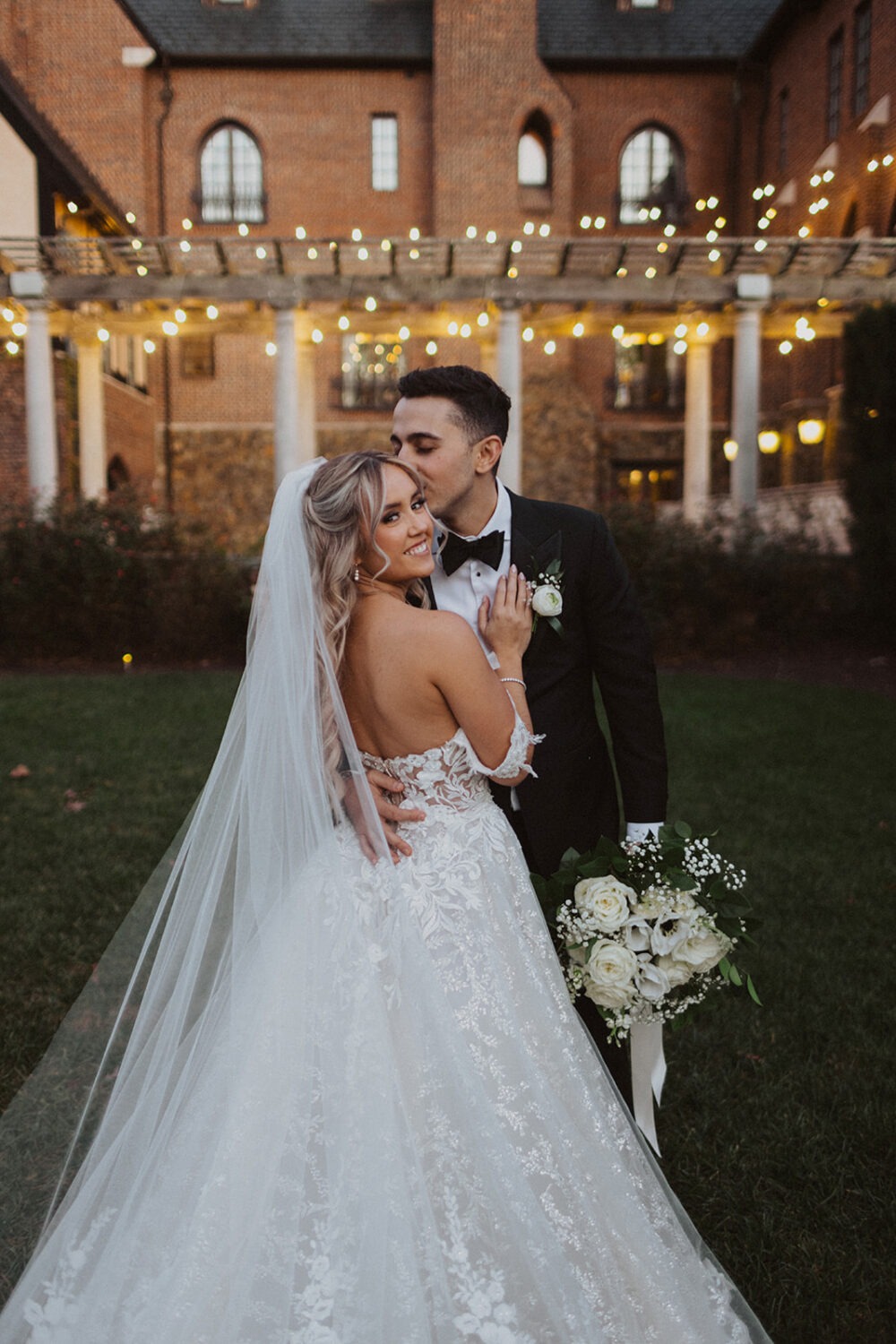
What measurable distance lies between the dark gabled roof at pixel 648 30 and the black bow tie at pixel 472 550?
24807mm

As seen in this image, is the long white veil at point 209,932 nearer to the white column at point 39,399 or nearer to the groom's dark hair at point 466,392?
the groom's dark hair at point 466,392

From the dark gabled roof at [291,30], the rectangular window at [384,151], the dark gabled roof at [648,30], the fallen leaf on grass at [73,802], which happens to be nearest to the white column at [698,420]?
the rectangular window at [384,151]

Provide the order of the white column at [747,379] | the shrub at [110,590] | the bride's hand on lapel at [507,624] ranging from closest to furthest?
the bride's hand on lapel at [507,624] → the shrub at [110,590] → the white column at [747,379]

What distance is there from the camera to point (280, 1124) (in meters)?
2.17

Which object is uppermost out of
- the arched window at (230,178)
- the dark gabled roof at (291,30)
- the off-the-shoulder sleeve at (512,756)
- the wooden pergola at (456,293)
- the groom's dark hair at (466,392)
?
the dark gabled roof at (291,30)

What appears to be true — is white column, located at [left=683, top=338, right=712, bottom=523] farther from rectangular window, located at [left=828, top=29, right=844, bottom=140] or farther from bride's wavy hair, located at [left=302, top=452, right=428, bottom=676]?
bride's wavy hair, located at [left=302, top=452, right=428, bottom=676]

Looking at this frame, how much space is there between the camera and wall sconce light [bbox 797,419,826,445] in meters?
21.0

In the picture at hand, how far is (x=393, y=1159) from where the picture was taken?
2.12 m

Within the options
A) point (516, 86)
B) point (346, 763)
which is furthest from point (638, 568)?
point (516, 86)

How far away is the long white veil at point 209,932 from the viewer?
2.42 meters

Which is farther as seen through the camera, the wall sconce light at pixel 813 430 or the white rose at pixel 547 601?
the wall sconce light at pixel 813 430

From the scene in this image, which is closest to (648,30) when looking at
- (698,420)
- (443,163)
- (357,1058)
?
(443,163)

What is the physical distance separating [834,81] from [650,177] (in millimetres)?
4869

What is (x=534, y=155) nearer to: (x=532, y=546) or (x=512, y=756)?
(x=532, y=546)
